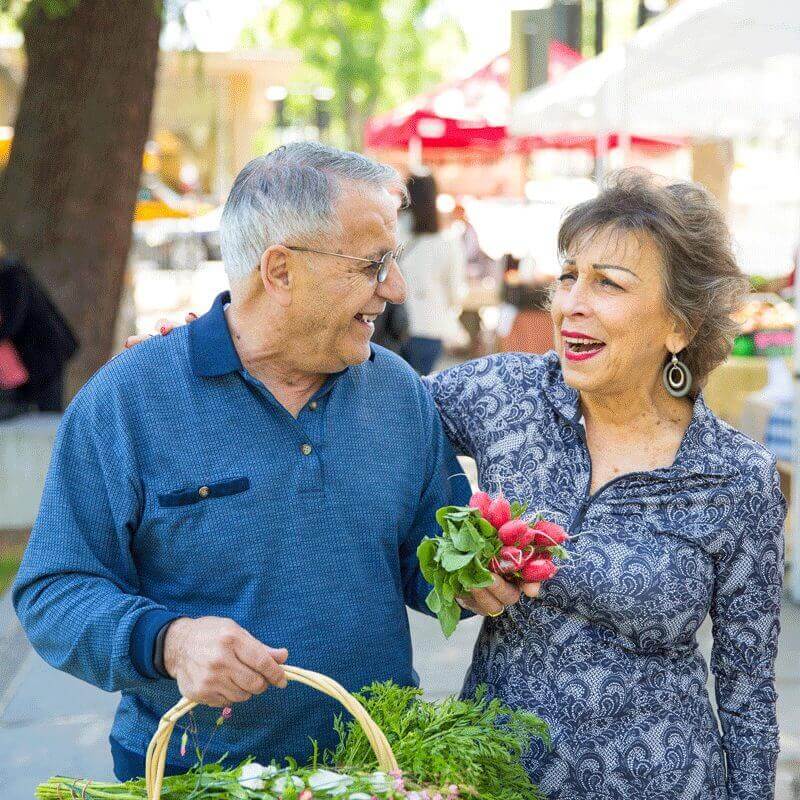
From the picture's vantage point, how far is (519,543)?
2.07 meters

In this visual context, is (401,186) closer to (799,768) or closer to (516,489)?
(516,489)

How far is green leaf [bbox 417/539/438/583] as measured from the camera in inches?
81.6

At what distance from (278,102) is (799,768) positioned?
113 feet

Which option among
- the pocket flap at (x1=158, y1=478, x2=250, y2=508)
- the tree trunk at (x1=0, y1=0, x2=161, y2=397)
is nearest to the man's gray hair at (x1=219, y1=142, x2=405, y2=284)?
the pocket flap at (x1=158, y1=478, x2=250, y2=508)

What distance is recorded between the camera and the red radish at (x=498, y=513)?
2.08 m

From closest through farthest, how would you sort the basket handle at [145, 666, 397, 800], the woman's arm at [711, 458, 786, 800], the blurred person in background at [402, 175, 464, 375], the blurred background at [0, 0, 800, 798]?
the basket handle at [145, 666, 397, 800] < the woman's arm at [711, 458, 786, 800] < the blurred background at [0, 0, 800, 798] < the blurred person in background at [402, 175, 464, 375]

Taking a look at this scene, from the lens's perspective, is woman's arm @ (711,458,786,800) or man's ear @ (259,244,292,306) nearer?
man's ear @ (259,244,292,306)

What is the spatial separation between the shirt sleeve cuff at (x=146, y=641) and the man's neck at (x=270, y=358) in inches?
19.6

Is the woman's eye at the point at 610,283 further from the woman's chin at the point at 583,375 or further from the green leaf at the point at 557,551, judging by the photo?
the green leaf at the point at 557,551

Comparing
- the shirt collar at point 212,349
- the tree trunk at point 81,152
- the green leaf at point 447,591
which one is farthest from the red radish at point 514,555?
the tree trunk at point 81,152

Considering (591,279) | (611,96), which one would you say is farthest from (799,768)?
(611,96)

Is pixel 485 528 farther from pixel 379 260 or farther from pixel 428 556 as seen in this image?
pixel 379 260

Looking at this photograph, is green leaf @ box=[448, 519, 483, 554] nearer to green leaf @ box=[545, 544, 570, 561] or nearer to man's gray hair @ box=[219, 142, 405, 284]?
green leaf @ box=[545, 544, 570, 561]

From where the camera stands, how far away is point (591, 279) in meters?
2.42
